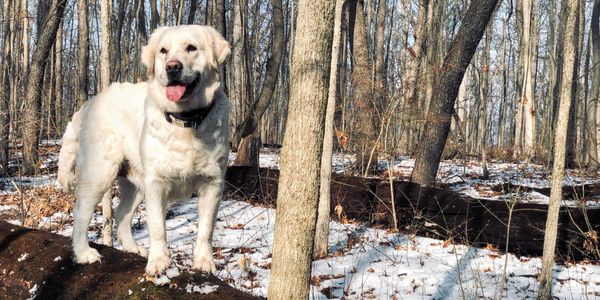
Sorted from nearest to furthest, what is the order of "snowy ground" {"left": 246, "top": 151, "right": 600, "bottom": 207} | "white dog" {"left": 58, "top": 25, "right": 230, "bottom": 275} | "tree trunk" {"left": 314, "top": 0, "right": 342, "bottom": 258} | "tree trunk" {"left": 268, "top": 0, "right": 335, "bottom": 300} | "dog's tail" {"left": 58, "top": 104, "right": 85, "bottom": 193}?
"tree trunk" {"left": 268, "top": 0, "right": 335, "bottom": 300} → "white dog" {"left": 58, "top": 25, "right": 230, "bottom": 275} → "dog's tail" {"left": 58, "top": 104, "right": 85, "bottom": 193} → "tree trunk" {"left": 314, "top": 0, "right": 342, "bottom": 258} → "snowy ground" {"left": 246, "top": 151, "right": 600, "bottom": 207}

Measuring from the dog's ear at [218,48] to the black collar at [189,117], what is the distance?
1.30 ft

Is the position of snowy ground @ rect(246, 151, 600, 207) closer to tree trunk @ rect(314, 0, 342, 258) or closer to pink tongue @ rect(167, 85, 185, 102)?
tree trunk @ rect(314, 0, 342, 258)

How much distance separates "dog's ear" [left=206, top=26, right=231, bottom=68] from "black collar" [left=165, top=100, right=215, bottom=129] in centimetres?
40

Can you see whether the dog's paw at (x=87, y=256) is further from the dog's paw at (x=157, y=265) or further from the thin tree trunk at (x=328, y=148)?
the thin tree trunk at (x=328, y=148)

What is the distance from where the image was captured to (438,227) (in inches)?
271

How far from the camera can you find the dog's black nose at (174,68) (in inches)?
124

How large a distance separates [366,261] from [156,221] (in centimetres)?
329

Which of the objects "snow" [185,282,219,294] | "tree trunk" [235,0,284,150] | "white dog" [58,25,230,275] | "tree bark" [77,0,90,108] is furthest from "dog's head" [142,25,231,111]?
"tree bark" [77,0,90,108]

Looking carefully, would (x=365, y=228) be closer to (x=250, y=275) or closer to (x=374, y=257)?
(x=374, y=257)

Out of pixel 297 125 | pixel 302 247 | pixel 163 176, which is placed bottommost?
pixel 302 247

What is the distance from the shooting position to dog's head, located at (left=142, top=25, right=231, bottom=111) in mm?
3234

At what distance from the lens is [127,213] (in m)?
4.36

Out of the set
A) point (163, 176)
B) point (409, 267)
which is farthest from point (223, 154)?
point (409, 267)

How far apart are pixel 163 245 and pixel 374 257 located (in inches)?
138
